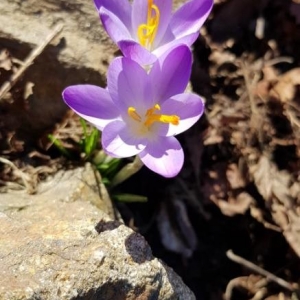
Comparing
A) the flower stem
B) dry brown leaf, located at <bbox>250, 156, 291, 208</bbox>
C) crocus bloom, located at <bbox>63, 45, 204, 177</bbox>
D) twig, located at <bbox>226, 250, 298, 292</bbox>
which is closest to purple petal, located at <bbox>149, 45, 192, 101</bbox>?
crocus bloom, located at <bbox>63, 45, 204, 177</bbox>

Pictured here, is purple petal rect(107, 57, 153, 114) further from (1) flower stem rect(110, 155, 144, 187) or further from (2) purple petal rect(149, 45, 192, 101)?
(1) flower stem rect(110, 155, 144, 187)

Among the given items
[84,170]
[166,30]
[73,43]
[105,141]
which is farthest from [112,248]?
[73,43]

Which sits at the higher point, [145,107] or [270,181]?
[145,107]

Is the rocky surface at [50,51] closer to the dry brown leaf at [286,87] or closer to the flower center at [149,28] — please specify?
the flower center at [149,28]

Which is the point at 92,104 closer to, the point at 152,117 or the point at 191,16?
the point at 152,117

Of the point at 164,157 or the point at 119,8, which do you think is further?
the point at 119,8

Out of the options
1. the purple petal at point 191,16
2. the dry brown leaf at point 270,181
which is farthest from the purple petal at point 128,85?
the dry brown leaf at point 270,181

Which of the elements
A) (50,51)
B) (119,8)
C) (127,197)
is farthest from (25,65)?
(127,197)
